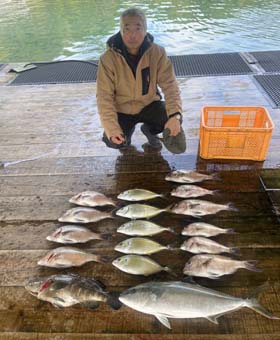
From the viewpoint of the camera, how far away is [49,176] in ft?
8.29

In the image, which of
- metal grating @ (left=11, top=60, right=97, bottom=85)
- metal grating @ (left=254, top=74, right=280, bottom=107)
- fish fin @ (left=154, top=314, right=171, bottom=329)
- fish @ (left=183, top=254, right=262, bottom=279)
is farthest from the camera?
metal grating @ (left=11, top=60, right=97, bottom=85)

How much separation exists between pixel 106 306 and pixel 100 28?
30.6 feet

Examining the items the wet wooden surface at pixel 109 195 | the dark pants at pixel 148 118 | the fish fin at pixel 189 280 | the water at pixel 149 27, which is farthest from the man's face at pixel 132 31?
the water at pixel 149 27

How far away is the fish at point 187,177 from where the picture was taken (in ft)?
7.61

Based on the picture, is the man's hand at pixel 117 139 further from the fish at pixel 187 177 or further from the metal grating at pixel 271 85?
the metal grating at pixel 271 85

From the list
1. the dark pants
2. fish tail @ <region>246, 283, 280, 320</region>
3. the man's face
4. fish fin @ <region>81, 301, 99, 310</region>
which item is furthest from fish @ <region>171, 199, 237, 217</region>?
the man's face

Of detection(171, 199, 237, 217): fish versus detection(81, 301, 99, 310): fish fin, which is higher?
detection(81, 301, 99, 310): fish fin

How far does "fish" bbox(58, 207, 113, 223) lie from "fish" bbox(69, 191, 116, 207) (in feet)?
0.29

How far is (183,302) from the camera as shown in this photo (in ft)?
4.70

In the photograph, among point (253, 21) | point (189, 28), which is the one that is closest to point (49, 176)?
point (189, 28)

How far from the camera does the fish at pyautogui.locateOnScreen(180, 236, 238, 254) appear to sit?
1.75m

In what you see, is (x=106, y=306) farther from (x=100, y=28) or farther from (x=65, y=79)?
(x=100, y=28)

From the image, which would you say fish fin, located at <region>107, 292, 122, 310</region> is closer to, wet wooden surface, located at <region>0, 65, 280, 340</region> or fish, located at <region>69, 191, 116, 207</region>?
wet wooden surface, located at <region>0, 65, 280, 340</region>

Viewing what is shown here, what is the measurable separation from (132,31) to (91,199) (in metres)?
1.27
